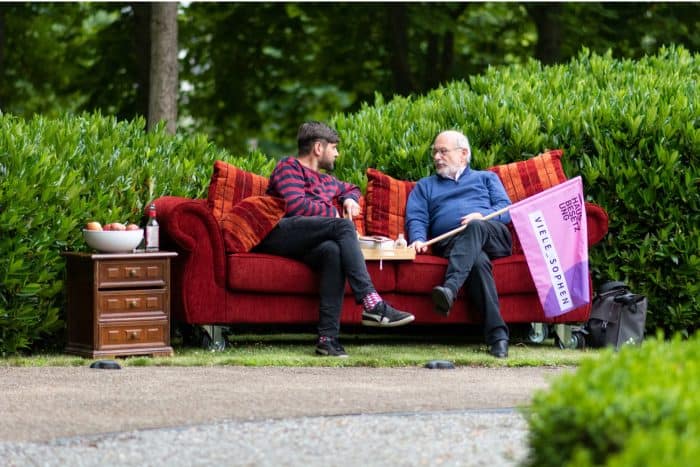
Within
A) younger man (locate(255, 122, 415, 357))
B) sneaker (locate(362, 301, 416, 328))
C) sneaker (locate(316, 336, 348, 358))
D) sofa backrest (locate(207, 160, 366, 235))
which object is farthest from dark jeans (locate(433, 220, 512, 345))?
sofa backrest (locate(207, 160, 366, 235))

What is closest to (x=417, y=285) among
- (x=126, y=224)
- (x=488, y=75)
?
(x=126, y=224)

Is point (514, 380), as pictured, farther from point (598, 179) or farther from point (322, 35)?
point (322, 35)

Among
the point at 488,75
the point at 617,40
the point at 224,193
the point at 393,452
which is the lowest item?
the point at 393,452

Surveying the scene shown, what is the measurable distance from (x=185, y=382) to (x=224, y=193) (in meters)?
2.32

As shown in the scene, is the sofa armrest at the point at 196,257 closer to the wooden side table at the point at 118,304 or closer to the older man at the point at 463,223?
the wooden side table at the point at 118,304

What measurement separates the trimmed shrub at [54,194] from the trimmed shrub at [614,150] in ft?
5.55

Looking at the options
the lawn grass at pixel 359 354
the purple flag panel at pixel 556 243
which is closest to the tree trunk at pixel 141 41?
the lawn grass at pixel 359 354

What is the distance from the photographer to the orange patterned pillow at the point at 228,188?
8.97 metres

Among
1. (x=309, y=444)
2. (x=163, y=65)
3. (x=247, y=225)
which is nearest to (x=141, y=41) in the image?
(x=163, y=65)

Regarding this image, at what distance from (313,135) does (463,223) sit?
3.81 feet

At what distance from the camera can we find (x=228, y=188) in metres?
9.02

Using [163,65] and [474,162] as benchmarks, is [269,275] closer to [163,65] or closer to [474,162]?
[474,162]

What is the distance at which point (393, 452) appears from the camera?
4.93 m

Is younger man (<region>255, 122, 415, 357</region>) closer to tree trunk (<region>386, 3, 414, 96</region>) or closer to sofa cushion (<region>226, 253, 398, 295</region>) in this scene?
sofa cushion (<region>226, 253, 398, 295</region>)
